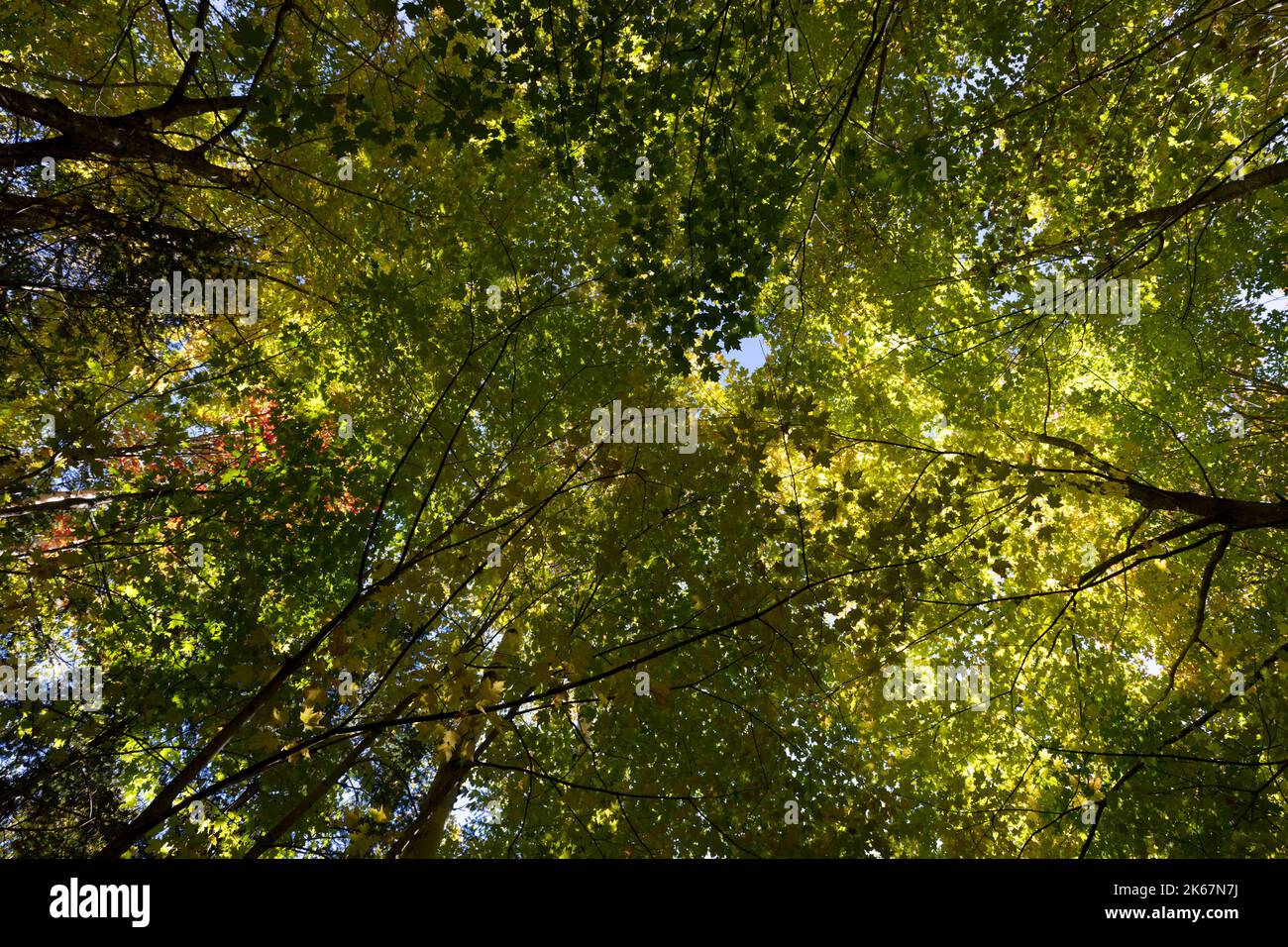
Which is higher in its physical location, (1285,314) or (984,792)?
(1285,314)

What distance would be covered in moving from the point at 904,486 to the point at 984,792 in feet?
11.7

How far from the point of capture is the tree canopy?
13.0 ft

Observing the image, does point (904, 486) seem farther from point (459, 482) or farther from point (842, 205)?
point (459, 482)

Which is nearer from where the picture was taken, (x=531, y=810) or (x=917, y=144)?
(x=917, y=144)

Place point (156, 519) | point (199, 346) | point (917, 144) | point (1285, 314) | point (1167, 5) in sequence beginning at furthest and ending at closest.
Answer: point (199, 346), point (1285, 314), point (1167, 5), point (156, 519), point (917, 144)

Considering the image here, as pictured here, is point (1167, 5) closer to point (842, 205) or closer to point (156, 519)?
point (842, 205)

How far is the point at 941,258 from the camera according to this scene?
A: 7715mm

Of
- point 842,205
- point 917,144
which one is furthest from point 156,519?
point 842,205

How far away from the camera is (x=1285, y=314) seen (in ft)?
25.9

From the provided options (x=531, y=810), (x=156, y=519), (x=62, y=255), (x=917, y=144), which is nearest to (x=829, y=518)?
(x=917, y=144)

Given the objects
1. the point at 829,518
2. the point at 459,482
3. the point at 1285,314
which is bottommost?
the point at 829,518

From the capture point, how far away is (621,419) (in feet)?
15.8

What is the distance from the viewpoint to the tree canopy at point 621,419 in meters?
3.97
